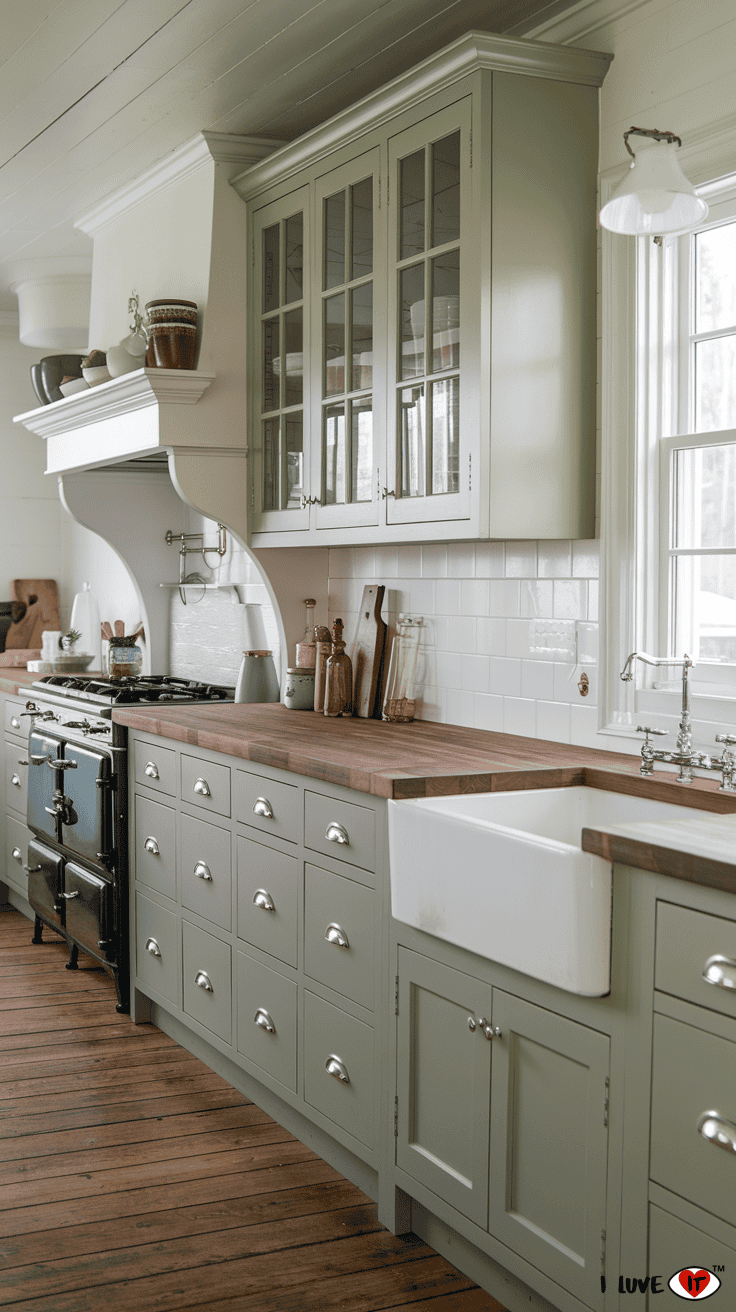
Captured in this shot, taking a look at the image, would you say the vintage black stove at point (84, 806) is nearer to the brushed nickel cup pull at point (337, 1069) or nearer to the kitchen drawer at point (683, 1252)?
the brushed nickel cup pull at point (337, 1069)

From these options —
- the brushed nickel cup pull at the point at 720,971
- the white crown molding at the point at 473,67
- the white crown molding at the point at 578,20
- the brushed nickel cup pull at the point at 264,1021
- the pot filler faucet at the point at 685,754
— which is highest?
the white crown molding at the point at 578,20

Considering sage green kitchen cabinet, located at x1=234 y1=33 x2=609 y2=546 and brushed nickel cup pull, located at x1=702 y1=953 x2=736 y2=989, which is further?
sage green kitchen cabinet, located at x1=234 y1=33 x2=609 y2=546

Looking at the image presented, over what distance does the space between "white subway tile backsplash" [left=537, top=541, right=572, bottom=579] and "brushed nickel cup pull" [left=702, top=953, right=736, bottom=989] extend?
150 centimetres

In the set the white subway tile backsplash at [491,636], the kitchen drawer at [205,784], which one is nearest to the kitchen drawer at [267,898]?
the kitchen drawer at [205,784]

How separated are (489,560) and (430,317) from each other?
687 mm

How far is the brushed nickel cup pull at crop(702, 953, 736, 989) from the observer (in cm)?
170

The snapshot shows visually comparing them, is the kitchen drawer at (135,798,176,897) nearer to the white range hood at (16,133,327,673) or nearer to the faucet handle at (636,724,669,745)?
the white range hood at (16,133,327,673)

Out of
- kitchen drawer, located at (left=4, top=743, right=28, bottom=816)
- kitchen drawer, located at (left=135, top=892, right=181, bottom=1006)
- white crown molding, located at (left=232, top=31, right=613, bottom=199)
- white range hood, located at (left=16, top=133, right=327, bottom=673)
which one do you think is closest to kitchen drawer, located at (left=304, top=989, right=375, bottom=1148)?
kitchen drawer, located at (left=135, top=892, right=181, bottom=1006)

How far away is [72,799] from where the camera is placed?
13.8 feet

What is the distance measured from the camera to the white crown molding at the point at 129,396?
3.92 meters

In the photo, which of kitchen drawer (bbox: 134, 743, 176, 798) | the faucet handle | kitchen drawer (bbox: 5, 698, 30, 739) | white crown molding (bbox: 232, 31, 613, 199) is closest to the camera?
the faucet handle

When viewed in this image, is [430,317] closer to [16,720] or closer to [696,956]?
[696,956]

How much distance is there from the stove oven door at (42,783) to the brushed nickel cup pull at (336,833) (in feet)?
6.05

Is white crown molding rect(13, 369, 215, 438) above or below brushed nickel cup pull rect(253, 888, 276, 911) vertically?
above
